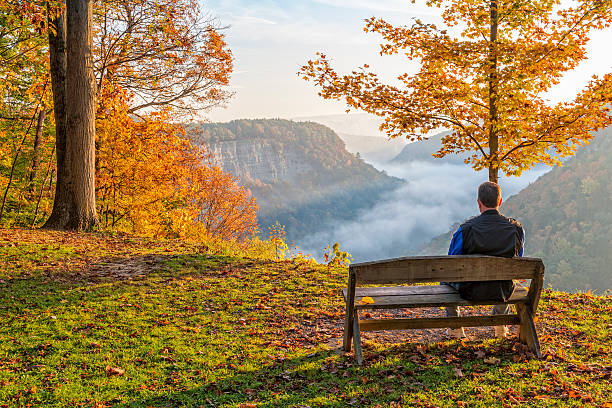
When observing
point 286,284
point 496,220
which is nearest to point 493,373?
point 496,220

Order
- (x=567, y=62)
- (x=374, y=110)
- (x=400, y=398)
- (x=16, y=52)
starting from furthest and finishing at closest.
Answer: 1. (x=16, y=52)
2. (x=374, y=110)
3. (x=567, y=62)
4. (x=400, y=398)

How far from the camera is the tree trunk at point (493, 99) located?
28.6 ft

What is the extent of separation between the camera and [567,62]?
9000 millimetres

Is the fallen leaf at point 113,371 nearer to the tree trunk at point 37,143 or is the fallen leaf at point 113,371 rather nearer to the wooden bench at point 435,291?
the wooden bench at point 435,291

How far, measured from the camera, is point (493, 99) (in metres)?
9.05

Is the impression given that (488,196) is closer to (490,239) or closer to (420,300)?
(490,239)

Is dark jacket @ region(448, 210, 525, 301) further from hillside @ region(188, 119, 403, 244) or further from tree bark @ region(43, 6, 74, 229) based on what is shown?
hillside @ region(188, 119, 403, 244)

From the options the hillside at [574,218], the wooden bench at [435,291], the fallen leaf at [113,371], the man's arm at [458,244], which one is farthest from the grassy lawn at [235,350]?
the hillside at [574,218]

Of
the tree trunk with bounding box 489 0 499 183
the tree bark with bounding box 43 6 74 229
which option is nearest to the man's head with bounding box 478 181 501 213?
the tree trunk with bounding box 489 0 499 183

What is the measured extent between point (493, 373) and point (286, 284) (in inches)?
171

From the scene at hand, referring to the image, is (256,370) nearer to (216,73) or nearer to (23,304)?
(23,304)

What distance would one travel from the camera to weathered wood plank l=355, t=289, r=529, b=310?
14.1 ft

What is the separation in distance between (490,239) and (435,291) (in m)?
0.76

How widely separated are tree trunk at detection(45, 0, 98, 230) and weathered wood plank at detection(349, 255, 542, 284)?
8420mm
